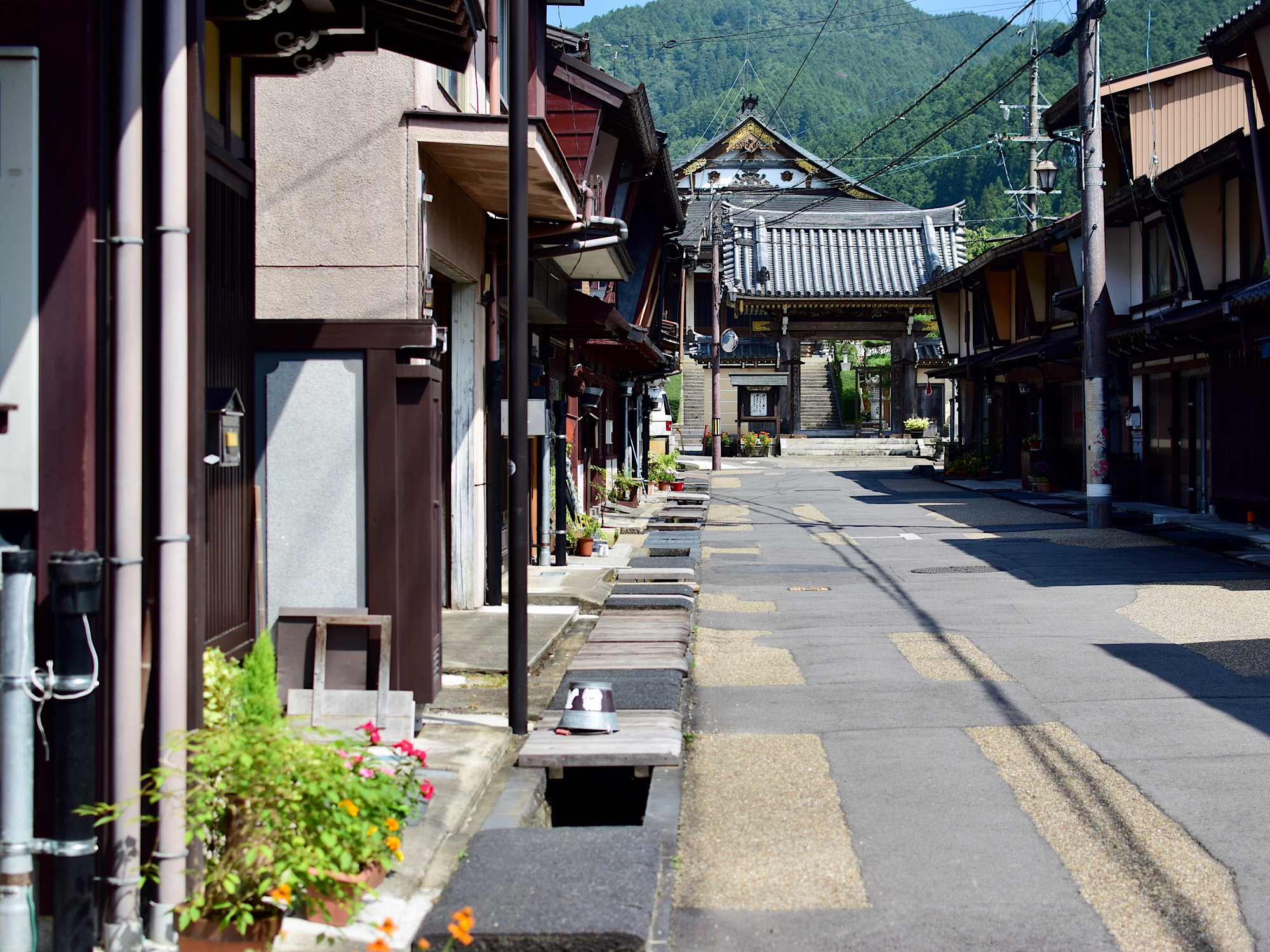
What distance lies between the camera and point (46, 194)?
4.26 metres

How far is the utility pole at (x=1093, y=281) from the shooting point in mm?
19891

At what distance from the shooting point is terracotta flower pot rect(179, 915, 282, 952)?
4.07 meters

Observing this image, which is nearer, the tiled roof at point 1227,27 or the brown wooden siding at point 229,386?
the brown wooden siding at point 229,386

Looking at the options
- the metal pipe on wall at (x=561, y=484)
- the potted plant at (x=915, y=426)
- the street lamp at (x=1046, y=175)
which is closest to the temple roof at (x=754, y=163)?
the potted plant at (x=915, y=426)

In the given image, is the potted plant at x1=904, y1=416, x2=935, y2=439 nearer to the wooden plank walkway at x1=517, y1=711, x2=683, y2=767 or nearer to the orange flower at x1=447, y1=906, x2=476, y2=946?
the wooden plank walkway at x1=517, y1=711, x2=683, y2=767

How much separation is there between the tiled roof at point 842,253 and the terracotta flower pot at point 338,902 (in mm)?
44305

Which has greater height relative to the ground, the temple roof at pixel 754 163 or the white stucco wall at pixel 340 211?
the temple roof at pixel 754 163

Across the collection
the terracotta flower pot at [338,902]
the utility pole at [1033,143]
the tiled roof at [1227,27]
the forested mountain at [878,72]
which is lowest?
the terracotta flower pot at [338,902]

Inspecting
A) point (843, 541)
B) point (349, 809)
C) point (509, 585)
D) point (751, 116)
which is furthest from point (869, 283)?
point (349, 809)

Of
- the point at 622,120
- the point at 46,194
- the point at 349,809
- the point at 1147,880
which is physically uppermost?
the point at 622,120

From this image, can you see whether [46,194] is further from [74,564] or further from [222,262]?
[222,262]

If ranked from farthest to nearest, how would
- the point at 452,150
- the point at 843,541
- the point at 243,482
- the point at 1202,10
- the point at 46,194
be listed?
the point at 1202,10, the point at 843,541, the point at 452,150, the point at 243,482, the point at 46,194

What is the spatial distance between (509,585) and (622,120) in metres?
12.5

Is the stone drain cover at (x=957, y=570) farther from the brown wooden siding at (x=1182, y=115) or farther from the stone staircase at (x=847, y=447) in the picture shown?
the stone staircase at (x=847, y=447)
